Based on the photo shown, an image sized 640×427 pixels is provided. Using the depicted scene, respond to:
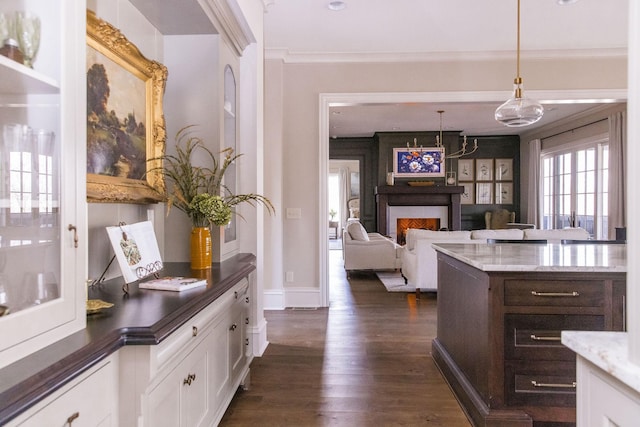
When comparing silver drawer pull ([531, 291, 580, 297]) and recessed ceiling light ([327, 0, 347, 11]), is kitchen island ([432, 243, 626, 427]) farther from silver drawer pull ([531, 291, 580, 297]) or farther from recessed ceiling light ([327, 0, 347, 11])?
recessed ceiling light ([327, 0, 347, 11])

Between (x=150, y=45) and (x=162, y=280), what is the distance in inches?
54.9

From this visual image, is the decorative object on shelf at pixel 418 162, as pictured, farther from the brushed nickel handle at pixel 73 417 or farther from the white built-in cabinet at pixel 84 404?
the brushed nickel handle at pixel 73 417

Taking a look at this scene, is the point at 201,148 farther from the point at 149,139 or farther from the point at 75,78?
the point at 75,78

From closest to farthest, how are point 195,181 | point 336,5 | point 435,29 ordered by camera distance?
point 195,181 < point 336,5 < point 435,29

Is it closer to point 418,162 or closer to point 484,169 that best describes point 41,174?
point 418,162

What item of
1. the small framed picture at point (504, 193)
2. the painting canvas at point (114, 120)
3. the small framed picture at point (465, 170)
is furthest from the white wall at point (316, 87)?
the small framed picture at point (504, 193)

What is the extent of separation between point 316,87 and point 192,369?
155 inches

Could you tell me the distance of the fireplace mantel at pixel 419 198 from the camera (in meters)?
9.27

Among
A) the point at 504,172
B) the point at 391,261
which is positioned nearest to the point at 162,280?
the point at 391,261

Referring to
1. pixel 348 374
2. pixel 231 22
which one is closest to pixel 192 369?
pixel 348 374

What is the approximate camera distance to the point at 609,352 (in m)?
0.87

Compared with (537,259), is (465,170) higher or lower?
higher

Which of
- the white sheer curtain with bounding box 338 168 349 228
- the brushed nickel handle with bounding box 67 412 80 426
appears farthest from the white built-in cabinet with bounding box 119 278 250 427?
the white sheer curtain with bounding box 338 168 349 228

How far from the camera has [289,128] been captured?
5012mm
